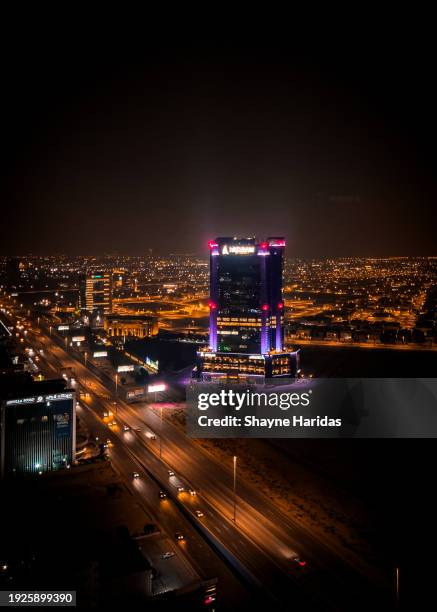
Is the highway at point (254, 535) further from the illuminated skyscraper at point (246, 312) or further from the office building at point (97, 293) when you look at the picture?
the office building at point (97, 293)

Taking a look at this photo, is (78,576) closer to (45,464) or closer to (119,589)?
(119,589)

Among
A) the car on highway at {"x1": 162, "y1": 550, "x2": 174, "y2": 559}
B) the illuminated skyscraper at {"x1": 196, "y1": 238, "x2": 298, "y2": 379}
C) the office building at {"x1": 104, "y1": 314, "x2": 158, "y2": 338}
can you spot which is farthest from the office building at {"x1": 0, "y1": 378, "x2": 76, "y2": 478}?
the office building at {"x1": 104, "y1": 314, "x2": 158, "y2": 338}

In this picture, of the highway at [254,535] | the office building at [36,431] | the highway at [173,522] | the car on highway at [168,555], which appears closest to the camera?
the highway at [254,535]

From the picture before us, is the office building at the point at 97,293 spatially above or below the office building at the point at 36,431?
above

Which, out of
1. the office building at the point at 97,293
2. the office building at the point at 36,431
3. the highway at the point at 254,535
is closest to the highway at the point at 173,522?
the highway at the point at 254,535

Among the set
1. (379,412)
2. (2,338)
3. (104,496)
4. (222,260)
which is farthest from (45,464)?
(2,338)

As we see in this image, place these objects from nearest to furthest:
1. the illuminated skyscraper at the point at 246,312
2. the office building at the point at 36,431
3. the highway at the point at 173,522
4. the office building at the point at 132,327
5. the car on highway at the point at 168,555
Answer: the highway at the point at 173,522
the car on highway at the point at 168,555
the office building at the point at 36,431
the illuminated skyscraper at the point at 246,312
the office building at the point at 132,327
